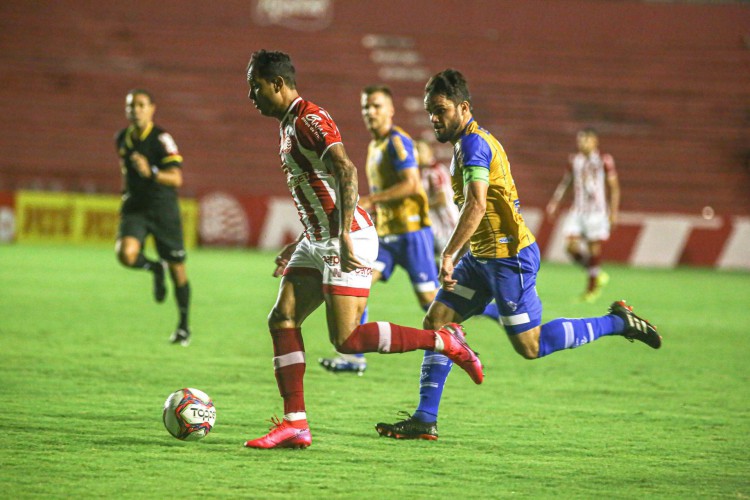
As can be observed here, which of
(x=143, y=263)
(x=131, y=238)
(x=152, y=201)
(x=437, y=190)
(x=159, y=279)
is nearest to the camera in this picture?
(x=131, y=238)

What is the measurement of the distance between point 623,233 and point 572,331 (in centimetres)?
1661

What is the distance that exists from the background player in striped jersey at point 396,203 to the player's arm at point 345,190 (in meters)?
3.15

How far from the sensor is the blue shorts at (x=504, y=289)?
5.95 meters

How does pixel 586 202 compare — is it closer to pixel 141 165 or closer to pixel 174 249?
pixel 174 249

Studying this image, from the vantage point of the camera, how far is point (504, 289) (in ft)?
19.5

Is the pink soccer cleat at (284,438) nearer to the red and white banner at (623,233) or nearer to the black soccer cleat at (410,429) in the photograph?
the black soccer cleat at (410,429)

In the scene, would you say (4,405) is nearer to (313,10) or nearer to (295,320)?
(295,320)

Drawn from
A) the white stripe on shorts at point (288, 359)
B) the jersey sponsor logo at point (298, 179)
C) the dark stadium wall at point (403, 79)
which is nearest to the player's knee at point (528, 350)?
the white stripe on shorts at point (288, 359)

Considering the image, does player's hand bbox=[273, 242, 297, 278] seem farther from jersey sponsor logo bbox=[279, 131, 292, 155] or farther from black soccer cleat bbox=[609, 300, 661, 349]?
black soccer cleat bbox=[609, 300, 661, 349]

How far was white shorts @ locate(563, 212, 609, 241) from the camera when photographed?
53.4ft

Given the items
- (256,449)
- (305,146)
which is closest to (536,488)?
(256,449)

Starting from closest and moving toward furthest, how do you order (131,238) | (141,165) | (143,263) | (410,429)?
1. (410,429)
2. (141,165)
3. (131,238)
4. (143,263)

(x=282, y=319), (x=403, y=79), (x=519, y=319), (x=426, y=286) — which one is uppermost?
(x=403, y=79)

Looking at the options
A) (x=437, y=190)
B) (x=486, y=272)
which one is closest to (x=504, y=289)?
(x=486, y=272)
